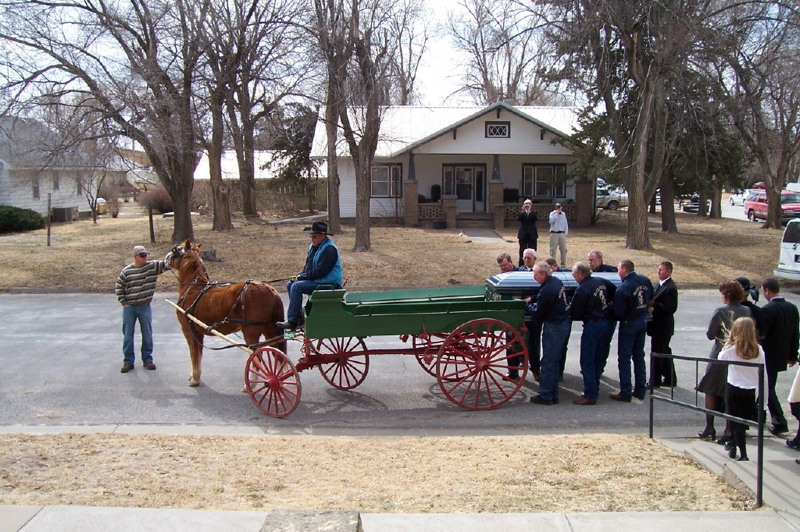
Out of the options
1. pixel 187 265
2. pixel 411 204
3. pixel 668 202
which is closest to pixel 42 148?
pixel 187 265

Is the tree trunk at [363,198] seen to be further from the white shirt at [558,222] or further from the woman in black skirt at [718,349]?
the woman in black skirt at [718,349]

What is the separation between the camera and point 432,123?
35312 mm

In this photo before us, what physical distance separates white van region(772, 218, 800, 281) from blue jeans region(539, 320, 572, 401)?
10.7 meters

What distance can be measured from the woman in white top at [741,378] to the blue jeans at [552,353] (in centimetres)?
230


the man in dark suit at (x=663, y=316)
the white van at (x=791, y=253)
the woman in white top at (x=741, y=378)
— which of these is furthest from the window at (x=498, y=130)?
the woman in white top at (x=741, y=378)

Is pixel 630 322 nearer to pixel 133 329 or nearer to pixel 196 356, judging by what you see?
pixel 196 356

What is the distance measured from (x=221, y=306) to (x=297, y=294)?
1.18m

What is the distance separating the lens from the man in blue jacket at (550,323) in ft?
27.8

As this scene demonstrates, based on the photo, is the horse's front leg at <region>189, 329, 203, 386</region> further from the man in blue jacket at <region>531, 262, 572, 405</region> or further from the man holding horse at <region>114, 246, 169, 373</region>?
the man in blue jacket at <region>531, 262, 572, 405</region>

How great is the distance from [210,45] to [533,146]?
56.4ft

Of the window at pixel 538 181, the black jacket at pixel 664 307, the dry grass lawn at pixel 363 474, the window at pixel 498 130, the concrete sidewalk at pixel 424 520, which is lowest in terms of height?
the dry grass lawn at pixel 363 474

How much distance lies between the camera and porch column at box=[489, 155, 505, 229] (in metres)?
31.7

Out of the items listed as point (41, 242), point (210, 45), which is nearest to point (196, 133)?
point (210, 45)

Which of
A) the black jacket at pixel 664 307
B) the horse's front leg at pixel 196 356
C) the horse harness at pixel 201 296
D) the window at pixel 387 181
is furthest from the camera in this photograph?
the window at pixel 387 181
